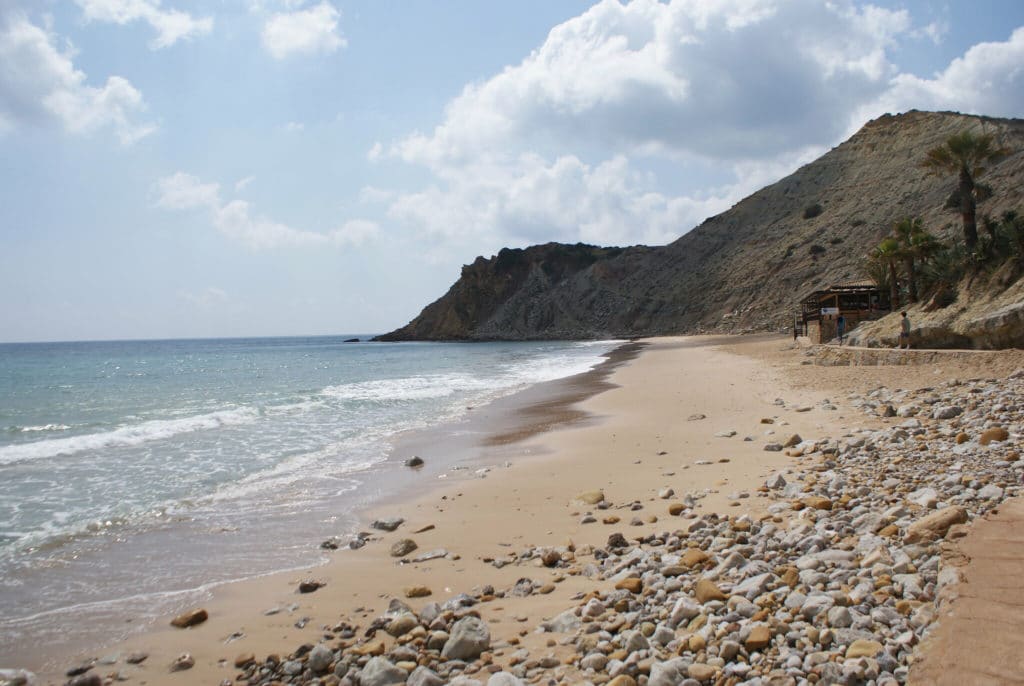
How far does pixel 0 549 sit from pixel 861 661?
355 inches

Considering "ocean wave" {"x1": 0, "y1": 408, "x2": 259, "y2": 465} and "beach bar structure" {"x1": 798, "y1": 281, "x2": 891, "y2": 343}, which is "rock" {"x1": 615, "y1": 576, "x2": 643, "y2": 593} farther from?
"beach bar structure" {"x1": 798, "y1": 281, "x2": 891, "y2": 343}

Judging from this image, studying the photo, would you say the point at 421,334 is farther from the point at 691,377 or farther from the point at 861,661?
the point at 861,661

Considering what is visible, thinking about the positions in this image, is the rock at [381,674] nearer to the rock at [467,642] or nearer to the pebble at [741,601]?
the pebble at [741,601]

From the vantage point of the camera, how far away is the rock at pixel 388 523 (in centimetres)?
735

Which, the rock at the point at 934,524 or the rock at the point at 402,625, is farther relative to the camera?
the rock at the point at 402,625

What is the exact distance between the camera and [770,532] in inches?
199

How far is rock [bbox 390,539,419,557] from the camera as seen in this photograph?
6.36 meters

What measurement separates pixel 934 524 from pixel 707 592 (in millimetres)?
1881

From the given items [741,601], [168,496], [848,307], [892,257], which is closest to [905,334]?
[892,257]

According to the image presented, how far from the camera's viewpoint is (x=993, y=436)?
22.6 ft

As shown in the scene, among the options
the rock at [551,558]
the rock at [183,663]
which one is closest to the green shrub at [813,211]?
the rock at [551,558]

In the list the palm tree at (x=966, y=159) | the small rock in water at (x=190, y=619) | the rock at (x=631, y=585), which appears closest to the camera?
the rock at (x=631, y=585)

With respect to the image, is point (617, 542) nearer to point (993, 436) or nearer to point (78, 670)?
point (78, 670)

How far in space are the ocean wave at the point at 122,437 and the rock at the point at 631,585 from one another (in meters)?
14.0
